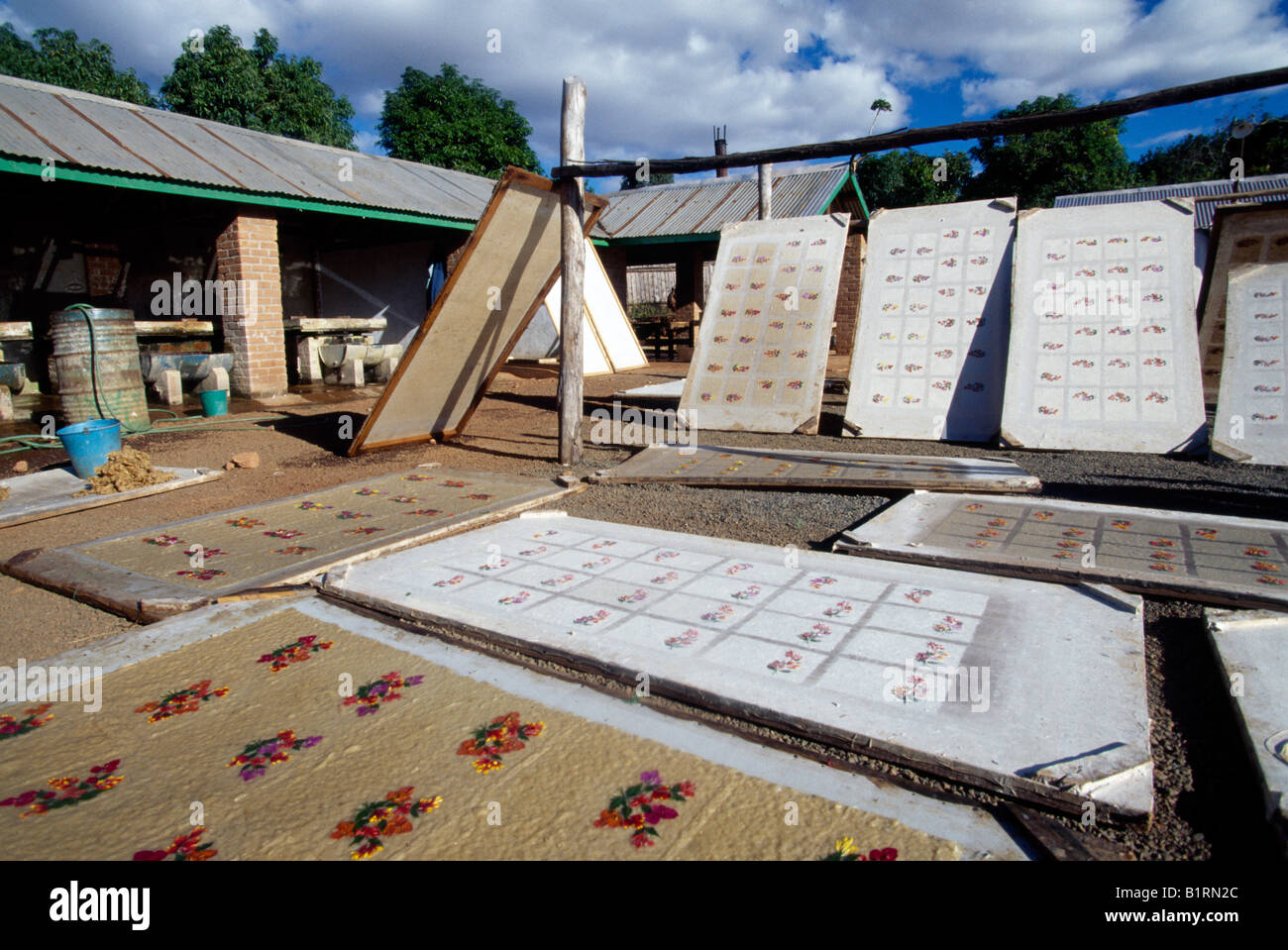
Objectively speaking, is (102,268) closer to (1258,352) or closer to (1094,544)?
(1094,544)

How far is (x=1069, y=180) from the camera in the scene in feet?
95.9

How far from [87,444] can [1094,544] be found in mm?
6482

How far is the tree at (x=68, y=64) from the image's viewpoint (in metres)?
28.4

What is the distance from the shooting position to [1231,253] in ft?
28.4

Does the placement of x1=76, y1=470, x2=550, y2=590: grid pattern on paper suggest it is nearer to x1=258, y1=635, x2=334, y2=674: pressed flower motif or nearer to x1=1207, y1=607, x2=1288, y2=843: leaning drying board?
x1=258, y1=635, x2=334, y2=674: pressed flower motif

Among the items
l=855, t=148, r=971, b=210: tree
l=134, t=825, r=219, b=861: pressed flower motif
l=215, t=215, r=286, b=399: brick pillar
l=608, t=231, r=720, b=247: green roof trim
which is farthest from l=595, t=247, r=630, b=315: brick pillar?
l=855, t=148, r=971, b=210: tree

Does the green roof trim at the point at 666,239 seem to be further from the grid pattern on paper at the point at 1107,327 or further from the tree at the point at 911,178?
the tree at the point at 911,178

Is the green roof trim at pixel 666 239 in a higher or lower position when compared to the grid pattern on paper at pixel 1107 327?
higher

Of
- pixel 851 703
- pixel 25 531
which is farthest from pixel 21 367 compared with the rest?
pixel 851 703

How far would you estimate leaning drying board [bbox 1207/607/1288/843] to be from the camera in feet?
6.05

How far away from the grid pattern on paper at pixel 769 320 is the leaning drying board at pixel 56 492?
4.51 meters

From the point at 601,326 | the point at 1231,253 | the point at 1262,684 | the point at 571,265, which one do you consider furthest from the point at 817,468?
the point at 601,326

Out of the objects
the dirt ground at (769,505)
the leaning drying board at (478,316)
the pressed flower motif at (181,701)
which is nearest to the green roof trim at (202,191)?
the dirt ground at (769,505)

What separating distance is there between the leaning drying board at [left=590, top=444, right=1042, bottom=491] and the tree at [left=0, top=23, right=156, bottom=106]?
31943mm
